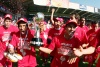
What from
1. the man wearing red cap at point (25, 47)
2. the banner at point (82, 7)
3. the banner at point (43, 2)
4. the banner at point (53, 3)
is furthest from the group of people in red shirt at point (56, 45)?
the banner at point (82, 7)

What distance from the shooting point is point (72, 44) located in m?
5.79

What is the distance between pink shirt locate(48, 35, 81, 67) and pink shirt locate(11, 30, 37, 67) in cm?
95

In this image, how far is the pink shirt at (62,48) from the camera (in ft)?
19.0

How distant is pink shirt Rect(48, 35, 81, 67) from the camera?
579cm

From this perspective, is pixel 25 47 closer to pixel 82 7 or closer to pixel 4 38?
pixel 4 38

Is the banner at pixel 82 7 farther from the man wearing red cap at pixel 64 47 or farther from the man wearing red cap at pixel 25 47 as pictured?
the man wearing red cap at pixel 64 47

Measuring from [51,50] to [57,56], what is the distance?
29 cm

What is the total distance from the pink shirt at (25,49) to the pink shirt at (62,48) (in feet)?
3.13

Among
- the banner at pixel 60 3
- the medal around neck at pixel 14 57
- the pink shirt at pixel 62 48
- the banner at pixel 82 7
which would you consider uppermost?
the pink shirt at pixel 62 48

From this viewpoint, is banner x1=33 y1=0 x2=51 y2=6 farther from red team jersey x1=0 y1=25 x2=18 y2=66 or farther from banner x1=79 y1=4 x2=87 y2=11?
red team jersey x1=0 y1=25 x2=18 y2=66

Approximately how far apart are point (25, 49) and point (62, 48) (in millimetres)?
1253

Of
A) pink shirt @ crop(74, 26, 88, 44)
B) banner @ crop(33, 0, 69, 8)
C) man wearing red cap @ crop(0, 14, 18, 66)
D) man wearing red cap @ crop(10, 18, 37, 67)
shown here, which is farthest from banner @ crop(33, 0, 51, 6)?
man wearing red cap @ crop(10, 18, 37, 67)

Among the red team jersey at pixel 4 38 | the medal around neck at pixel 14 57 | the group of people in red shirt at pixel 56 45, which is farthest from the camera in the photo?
the red team jersey at pixel 4 38

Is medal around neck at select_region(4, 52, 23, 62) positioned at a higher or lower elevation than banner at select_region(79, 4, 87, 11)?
higher
